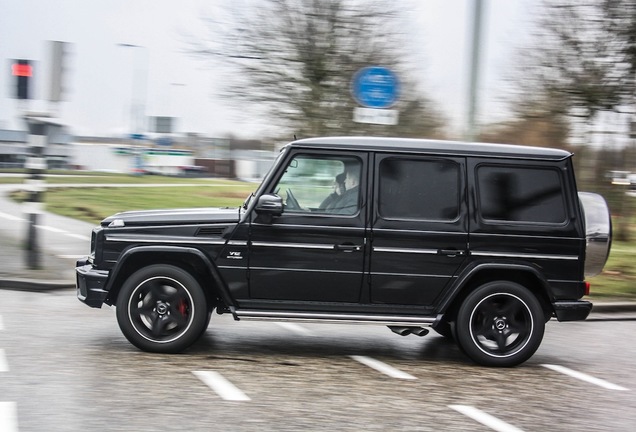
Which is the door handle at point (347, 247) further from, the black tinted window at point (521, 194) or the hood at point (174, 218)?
the black tinted window at point (521, 194)

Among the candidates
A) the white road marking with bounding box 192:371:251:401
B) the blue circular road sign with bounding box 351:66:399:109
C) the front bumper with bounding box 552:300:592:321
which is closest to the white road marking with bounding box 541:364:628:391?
the front bumper with bounding box 552:300:592:321

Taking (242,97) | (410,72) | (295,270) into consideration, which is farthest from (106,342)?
(410,72)

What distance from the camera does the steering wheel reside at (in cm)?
748

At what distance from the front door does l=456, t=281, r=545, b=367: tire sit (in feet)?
3.38

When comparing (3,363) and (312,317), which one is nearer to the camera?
(3,363)

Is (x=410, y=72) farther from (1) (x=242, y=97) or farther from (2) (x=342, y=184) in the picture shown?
(2) (x=342, y=184)

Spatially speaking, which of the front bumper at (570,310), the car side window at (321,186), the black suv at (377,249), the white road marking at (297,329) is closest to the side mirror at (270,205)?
the black suv at (377,249)

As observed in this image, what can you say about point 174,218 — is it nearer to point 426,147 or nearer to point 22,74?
point 426,147

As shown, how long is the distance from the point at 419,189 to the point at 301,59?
42.0 ft

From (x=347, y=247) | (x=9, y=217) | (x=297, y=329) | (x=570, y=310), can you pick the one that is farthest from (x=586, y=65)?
(x=9, y=217)

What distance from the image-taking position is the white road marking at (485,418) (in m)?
5.61

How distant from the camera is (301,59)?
19906 mm

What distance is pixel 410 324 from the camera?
7.56 meters

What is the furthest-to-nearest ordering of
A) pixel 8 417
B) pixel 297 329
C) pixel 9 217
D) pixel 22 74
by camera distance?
pixel 9 217
pixel 22 74
pixel 297 329
pixel 8 417
